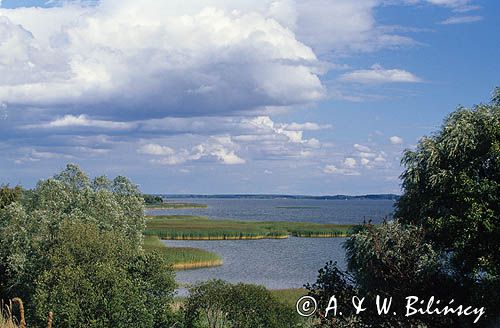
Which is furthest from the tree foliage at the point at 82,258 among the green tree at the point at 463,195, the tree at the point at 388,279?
the green tree at the point at 463,195

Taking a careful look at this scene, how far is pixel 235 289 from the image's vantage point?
18250 mm

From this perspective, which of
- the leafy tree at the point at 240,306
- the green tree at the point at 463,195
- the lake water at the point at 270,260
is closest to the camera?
the green tree at the point at 463,195

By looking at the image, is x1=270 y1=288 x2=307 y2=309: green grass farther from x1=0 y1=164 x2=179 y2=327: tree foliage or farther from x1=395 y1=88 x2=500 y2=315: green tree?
x1=395 y1=88 x2=500 y2=315: green tree

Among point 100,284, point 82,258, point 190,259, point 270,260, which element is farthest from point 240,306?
point 270,260

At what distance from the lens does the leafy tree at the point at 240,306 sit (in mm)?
17641

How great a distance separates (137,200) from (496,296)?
17401 mm

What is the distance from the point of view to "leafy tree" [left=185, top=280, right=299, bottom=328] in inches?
695

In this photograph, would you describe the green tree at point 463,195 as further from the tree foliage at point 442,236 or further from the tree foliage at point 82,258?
the tree foliage at point 82,258

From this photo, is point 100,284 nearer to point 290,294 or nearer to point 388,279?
point 388,279

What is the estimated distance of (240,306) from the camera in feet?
58.8

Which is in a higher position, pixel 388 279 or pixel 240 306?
pixel 388 279

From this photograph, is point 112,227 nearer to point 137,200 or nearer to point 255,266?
point 137,200

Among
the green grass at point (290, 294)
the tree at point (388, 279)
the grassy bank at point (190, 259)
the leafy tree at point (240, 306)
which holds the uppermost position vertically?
the tree at point (388, 279)

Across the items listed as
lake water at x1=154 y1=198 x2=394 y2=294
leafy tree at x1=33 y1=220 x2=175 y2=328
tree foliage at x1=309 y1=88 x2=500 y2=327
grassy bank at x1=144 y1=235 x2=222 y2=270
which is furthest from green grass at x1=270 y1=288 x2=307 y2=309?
tree foliage at x1=309 y1=88 x2=500 y2=327
